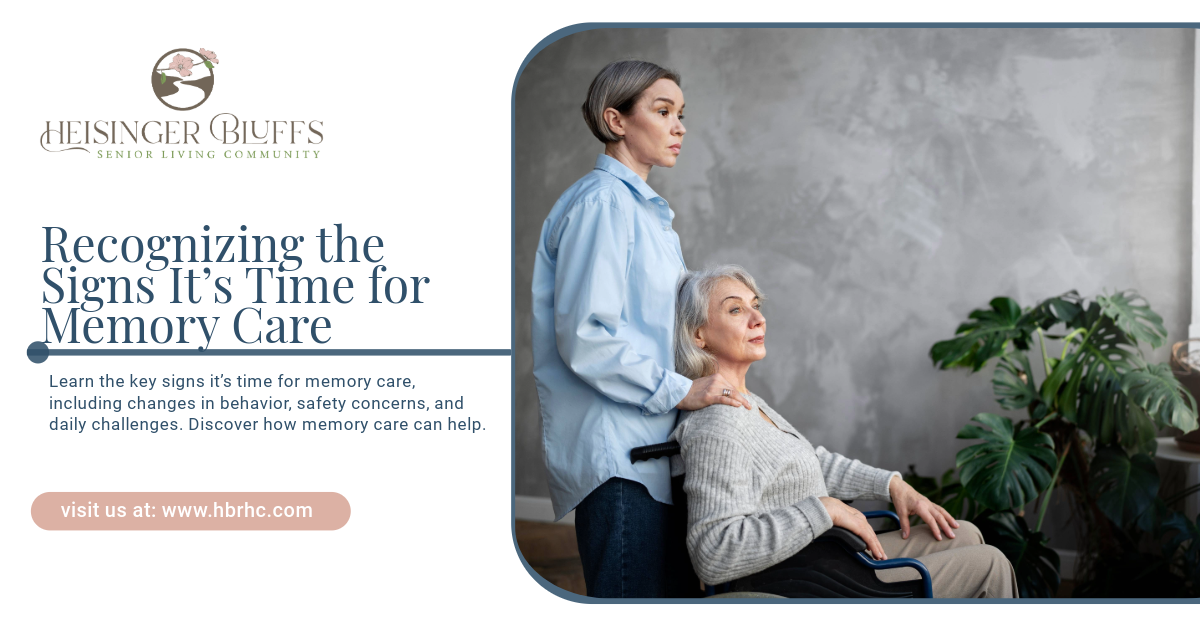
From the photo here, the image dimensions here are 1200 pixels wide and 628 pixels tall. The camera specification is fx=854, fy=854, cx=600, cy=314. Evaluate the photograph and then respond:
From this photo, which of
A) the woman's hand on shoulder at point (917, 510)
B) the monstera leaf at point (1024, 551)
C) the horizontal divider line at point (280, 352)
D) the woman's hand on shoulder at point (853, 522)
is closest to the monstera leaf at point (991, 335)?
the monstera leaf at point (1024, 551)

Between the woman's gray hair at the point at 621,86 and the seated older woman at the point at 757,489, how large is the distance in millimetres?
367

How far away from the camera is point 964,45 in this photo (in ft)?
10.6

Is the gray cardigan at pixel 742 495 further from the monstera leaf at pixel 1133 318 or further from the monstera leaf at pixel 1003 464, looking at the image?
the monstera leaf at pixel 1133 318

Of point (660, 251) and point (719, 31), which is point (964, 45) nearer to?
point (719, 31)

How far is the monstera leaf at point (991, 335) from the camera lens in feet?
9.11

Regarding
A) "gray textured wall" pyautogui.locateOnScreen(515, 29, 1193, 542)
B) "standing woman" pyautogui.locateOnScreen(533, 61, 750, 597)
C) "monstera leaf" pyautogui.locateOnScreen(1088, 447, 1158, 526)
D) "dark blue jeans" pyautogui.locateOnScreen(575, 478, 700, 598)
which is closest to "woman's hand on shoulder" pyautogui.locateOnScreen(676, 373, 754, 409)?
"standing woman" pyautogui.locateOnScreen(533, 61, 750, 597)

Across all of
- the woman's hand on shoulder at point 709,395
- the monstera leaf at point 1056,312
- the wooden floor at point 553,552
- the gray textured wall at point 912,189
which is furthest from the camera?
the wooden floor at point 553,552

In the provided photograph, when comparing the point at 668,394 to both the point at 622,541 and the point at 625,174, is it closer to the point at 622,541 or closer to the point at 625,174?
the point at 622,541

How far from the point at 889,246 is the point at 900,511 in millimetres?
1839

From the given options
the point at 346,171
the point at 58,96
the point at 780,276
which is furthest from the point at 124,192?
the point at 780,276

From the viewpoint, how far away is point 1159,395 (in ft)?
7.79

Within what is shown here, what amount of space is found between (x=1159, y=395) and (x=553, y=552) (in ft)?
7.84

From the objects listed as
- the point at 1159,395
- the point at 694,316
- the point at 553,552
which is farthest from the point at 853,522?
the point at 553,552

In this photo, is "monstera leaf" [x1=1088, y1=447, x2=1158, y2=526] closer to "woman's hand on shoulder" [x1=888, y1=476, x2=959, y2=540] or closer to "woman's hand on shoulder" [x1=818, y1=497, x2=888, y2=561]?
"woman's hand on shoulder" [x1=888, y1=476, x2=959, y2=540]
